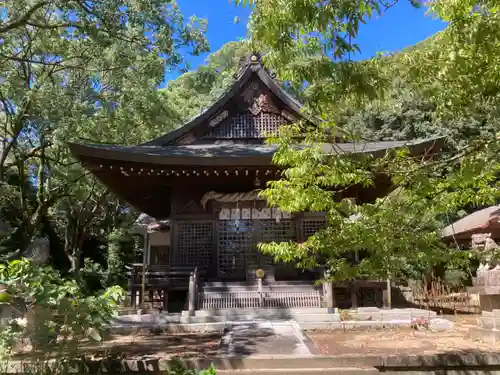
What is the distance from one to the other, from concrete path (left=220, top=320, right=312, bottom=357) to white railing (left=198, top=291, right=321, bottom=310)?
105 cm

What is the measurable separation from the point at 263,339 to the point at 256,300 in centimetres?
321

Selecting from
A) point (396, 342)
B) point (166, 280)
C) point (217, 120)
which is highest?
point (217, 120)

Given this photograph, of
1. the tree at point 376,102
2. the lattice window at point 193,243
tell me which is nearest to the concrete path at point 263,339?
the tree at point 376,102

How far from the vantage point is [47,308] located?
333 cm

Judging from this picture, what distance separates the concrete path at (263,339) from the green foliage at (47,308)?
243cm

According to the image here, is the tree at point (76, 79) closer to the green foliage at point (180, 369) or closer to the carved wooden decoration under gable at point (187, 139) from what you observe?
the carved wooden decoration under gable at point (187, 139)

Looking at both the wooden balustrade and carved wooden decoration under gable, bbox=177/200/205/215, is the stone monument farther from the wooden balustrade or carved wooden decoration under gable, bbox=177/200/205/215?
carved wooden decoration under gable, bbox=177/200/205/215

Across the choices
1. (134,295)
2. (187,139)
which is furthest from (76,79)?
(134,295)

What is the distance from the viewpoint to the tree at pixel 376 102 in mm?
3113

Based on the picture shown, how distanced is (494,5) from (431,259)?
2406mm

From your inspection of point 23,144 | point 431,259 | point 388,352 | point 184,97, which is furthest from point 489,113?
point 184,97

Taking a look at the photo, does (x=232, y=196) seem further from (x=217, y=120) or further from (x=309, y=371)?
(x=309, y=371)

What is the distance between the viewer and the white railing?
32.5 ft

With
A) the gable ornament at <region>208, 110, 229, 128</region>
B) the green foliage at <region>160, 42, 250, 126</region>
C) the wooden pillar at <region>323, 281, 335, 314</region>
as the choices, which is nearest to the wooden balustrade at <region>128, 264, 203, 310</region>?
the wooden pillar at <region>323, 281, 335, 314</region>
